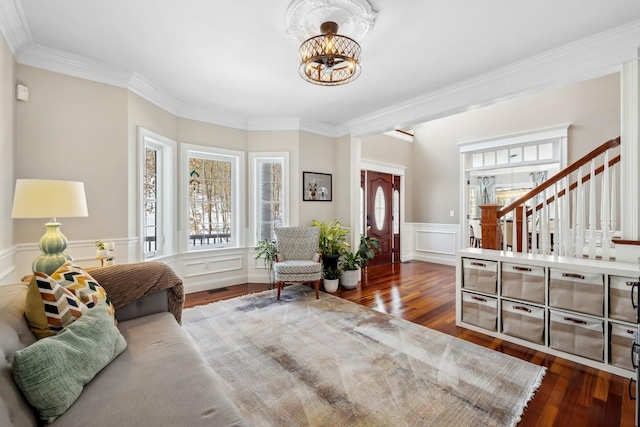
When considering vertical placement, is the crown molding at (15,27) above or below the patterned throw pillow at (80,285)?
above

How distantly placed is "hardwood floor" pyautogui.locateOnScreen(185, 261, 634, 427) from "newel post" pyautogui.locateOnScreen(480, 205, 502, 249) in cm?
91

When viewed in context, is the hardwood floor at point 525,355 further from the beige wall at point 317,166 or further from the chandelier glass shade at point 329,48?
the chandelier glass shade at point 329,48

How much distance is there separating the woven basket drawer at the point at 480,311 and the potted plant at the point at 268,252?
2.40 m

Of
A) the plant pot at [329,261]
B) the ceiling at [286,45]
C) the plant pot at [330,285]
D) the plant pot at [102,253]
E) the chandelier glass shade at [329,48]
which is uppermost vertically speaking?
the ceiling at [286,45]

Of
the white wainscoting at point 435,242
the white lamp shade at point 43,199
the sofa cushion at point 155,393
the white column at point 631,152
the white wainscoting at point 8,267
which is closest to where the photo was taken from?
the sofa cushion at point 155,393

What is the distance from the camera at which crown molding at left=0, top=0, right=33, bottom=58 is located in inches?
80.0

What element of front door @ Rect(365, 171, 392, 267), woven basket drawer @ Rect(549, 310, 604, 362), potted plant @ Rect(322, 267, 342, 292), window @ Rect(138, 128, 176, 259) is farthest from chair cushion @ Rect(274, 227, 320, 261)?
woven basket drawer @ Rect(549, 310, 604, 362)

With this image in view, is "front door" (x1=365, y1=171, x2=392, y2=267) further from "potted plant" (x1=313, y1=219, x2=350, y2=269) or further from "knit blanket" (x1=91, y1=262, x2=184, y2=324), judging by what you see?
"knit blanket" (x1=91, y1=262, x2=184, y2=324)

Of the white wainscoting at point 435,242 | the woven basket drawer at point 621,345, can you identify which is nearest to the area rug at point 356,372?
the woven basket drawer at point 621,345

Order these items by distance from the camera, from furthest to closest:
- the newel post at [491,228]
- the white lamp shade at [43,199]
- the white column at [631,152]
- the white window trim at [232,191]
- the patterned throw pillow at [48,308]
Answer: the white window trim at [232,191], the newel post at [491,228], the white column at [631,152], the white lamp shade at [43,199], the patterned throw pillow at [48,308]

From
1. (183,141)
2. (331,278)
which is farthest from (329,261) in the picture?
(183,141)

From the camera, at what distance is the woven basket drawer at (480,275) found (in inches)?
108

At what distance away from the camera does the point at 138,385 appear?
119cm

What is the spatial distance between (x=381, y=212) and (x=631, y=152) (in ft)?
13.6
